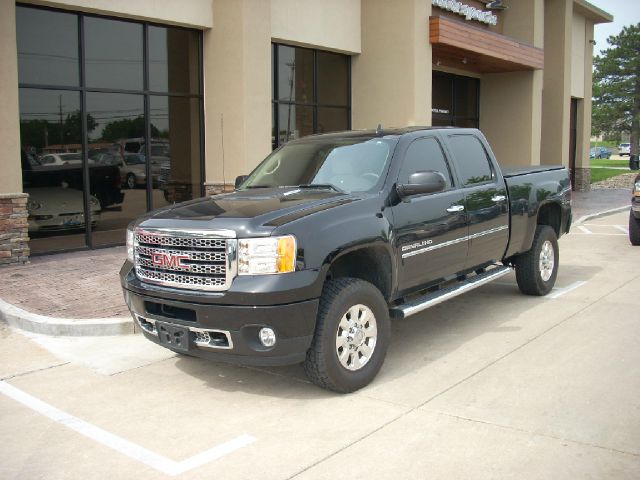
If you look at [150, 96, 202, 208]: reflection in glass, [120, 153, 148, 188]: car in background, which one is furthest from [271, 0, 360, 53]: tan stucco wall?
[120, 153, 148, 188]: car in background

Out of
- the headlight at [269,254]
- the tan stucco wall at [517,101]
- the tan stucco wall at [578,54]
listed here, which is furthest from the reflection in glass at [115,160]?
the tan stucco wall at [578,54]

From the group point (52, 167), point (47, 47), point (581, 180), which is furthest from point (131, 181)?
point (581, 180)

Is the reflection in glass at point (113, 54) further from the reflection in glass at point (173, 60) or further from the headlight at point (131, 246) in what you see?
the headlight at point (131, 246)

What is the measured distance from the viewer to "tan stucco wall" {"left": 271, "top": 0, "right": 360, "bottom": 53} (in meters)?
15.3

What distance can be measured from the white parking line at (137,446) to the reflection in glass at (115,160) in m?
7.70

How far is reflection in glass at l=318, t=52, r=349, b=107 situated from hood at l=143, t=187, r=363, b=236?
37.6ft

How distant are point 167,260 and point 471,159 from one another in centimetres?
357

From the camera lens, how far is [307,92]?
16906mm

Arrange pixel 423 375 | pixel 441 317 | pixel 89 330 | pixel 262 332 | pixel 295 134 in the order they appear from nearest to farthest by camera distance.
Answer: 1. pixel 262 332
2. pixel 423 375
3. pixel 89 330
4. pixel 441 317
5. pixel 295 134

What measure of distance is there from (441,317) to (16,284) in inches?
219

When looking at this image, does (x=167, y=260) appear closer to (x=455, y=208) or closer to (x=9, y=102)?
(x=455, y=208)

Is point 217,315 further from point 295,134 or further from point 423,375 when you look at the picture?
point 295,134

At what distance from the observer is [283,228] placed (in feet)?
16.5

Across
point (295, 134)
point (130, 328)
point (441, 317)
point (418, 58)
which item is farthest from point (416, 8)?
point (130, 328)
